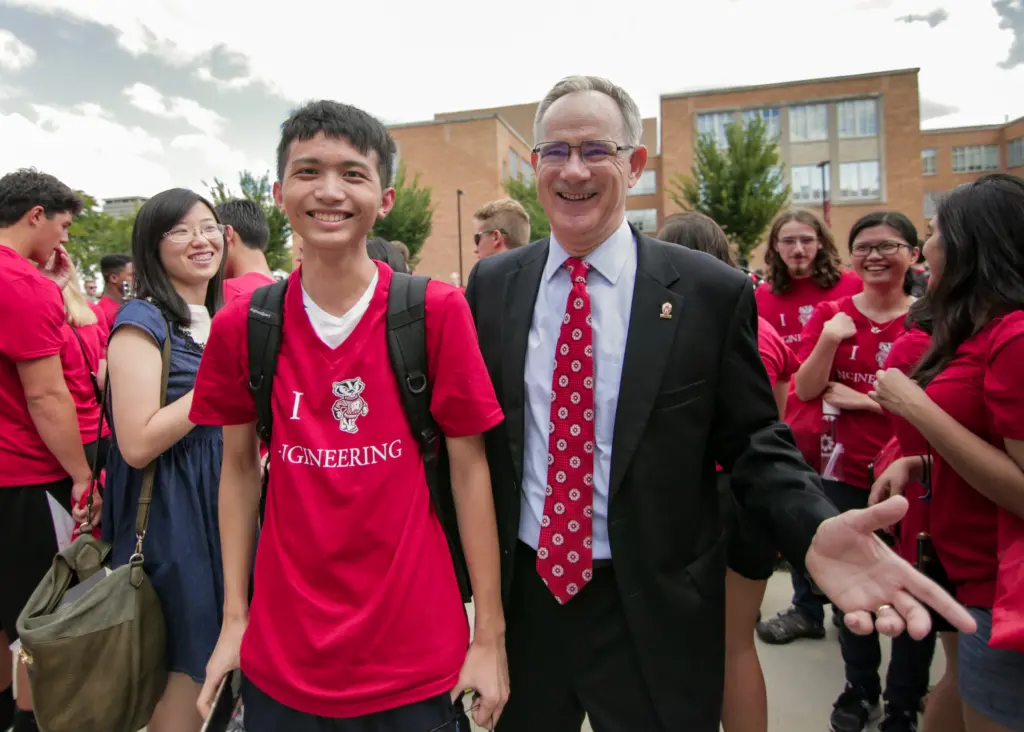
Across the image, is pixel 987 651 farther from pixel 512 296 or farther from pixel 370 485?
pixel 370 485

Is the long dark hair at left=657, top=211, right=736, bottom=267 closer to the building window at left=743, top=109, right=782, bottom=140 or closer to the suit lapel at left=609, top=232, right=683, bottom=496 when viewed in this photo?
the suit lapel at left=609, top=232, right=683, bottom=496

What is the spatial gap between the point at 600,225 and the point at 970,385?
4.17ft

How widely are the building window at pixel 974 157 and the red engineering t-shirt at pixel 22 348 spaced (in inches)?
2565

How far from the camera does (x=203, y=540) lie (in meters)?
1.97

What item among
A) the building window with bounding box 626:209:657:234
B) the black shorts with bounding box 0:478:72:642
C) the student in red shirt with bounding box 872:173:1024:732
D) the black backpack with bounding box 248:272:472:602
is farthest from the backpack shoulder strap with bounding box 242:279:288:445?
the building window with bounding box 626:209:657:234

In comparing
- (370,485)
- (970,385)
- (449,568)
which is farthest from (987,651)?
(370,485)

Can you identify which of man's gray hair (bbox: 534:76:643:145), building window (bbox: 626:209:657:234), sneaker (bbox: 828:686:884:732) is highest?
building window (bbox: 626:209:657:234)

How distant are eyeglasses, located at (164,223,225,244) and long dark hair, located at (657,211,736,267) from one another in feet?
5.83

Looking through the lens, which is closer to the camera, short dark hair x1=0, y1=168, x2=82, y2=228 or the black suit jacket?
the black suit jacket

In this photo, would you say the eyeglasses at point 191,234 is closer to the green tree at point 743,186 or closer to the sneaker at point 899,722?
the sneaker at point 899,722

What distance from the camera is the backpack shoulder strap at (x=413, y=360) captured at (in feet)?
4.75

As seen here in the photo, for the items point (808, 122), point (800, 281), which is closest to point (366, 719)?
point (800, 281)

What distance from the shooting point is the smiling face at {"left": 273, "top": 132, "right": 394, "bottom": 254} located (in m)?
1.48

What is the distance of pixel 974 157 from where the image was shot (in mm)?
52344
